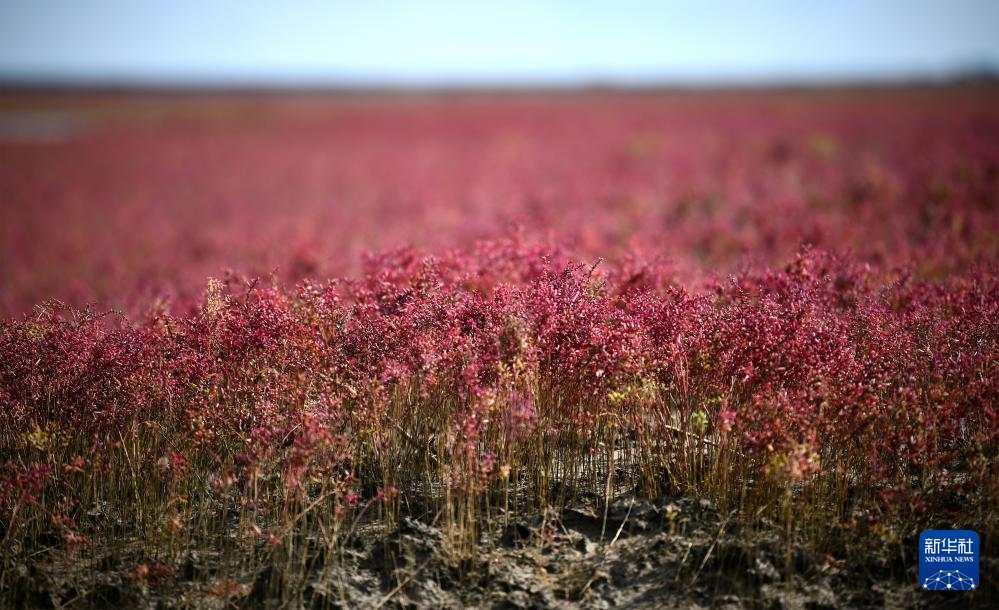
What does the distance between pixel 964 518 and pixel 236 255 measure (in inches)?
499

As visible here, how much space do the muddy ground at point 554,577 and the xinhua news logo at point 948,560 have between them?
7 cm

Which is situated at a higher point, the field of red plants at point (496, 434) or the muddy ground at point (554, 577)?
the field of red plants at point (496, 434)

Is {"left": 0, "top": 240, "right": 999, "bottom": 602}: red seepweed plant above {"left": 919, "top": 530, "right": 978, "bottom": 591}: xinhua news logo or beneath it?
above

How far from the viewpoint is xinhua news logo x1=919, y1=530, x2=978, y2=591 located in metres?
3.70

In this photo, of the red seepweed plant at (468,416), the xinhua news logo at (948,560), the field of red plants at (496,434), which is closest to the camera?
the xinhua news logo at (948,560)

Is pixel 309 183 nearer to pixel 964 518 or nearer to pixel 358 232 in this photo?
pixel 358 232

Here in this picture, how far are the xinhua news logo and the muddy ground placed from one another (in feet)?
0.23

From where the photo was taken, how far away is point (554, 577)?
12.8 ft

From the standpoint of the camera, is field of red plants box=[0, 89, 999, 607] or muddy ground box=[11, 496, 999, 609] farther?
field of red plants box=[0, 89, 999, 607]

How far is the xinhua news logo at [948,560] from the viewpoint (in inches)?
146

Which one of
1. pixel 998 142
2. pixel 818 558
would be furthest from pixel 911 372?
pixel 998 142

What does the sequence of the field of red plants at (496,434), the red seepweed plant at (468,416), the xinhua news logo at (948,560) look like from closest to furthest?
the xinhua news logo at (948,560)
the field of red plants at (496,434)
the red seepweed plant at (468,416)

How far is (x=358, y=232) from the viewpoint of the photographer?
1582 centimetres

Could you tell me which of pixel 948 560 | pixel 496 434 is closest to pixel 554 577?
pixel 496 434
